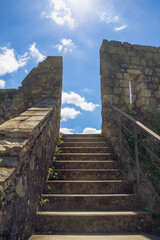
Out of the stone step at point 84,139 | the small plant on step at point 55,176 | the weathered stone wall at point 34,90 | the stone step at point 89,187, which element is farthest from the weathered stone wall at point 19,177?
the weathered stone wall at point 34,90

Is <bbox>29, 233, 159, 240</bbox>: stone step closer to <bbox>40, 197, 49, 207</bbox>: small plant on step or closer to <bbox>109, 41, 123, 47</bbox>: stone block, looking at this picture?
<bbox>40, 197, 49, 207</bbox>: small plant on step

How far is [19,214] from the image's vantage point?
4.95ft

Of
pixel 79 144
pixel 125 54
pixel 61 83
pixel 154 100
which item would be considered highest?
pixel 125 54

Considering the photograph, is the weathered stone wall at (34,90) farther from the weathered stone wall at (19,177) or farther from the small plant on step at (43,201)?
the small plant on step at (43,201)

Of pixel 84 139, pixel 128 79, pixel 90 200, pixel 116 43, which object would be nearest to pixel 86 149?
pixel 84 139

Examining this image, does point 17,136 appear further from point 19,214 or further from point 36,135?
point 19,214

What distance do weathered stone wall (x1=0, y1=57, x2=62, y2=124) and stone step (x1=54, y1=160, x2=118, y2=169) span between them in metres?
2.12

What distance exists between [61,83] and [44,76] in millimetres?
564

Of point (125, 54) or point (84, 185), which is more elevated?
point (125, 54)

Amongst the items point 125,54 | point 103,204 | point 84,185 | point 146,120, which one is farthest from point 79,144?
point 125,54

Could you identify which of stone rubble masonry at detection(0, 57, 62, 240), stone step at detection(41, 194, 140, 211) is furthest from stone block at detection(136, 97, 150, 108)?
stone rubble masonry at detection(0, 57, 62, 240)

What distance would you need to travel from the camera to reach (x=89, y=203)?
2.32m

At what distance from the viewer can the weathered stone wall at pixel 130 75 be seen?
4816 mm

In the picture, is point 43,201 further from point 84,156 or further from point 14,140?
point 84,156
